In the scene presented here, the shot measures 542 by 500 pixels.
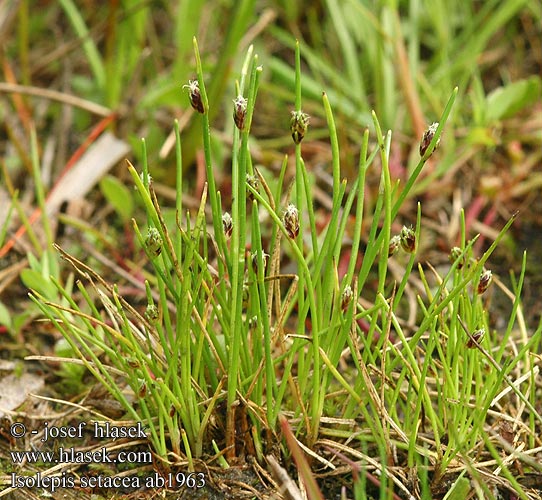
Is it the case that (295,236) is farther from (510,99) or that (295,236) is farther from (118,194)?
(510,99)

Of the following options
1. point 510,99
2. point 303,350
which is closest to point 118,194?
point 303,350

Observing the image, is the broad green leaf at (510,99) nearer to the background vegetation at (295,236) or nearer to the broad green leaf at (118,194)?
the background vegetation at (295,236)

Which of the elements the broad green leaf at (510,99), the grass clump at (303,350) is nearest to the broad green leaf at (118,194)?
the grass clump at (303,350)

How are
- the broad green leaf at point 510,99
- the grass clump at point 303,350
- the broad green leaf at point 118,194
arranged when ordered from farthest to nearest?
the broad green leaf at point 510,99 < the broad green leaf at point 118,194 < the grass clump at point 303,350

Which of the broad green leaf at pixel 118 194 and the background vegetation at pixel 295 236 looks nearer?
the background vegetation at pixel 295 236

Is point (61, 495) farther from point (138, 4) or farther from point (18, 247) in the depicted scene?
point (138, 4)

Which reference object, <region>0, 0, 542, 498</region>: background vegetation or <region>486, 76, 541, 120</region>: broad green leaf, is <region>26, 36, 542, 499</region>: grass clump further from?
<region>486, 76, 541, 120</region>: broad green leaf

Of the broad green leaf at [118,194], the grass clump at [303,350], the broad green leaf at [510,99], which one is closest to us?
the grass clump at [303,350]

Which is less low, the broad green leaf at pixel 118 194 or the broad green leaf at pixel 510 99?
the broad green leaf at pixel 510 99

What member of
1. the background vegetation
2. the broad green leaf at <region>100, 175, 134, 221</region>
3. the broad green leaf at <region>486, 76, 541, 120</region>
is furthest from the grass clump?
the broad green leaf at <region>486, 76, 541, 120</region>
